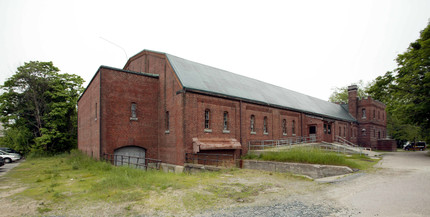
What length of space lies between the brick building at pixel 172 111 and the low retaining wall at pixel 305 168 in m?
3.56

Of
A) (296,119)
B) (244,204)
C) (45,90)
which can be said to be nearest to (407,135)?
(296,119)

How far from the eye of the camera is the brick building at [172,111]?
62.8 feet

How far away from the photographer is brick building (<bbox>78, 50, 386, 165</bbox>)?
1916 cm

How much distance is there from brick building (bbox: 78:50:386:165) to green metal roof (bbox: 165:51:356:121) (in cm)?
11

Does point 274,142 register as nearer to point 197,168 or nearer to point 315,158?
point 315,158

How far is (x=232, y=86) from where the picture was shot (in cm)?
2481

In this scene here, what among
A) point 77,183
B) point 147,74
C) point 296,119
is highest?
point 147,74

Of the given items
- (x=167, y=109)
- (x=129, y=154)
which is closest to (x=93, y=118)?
(x=129, y=154)

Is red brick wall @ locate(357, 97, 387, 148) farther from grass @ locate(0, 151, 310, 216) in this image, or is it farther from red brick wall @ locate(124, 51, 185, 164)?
red brick wall @ locate(124, 51, 185, 164)

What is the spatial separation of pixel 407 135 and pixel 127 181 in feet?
175

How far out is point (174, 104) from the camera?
19.9 meters

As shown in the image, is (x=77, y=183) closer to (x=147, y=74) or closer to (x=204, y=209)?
(x=204, y=209)

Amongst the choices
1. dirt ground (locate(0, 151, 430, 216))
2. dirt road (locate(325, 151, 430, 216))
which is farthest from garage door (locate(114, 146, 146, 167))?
dirt road (locate(325, 151, 430, 216))

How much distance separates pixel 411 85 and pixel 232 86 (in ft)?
55.6
